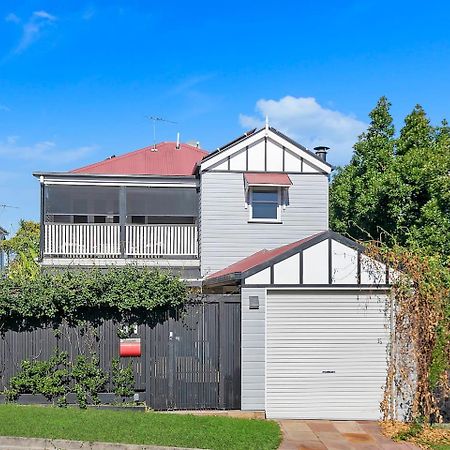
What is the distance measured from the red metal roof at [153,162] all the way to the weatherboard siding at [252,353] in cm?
888

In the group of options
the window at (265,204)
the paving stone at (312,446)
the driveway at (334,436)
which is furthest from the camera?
the window at (265,204)

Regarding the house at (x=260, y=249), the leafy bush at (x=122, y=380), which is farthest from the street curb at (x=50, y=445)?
the house at (x=260, y=249)

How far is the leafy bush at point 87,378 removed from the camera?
11297 millimetres

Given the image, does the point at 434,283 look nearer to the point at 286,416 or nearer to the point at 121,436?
the point at 286,416

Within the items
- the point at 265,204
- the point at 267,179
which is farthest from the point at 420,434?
the point at 265,204

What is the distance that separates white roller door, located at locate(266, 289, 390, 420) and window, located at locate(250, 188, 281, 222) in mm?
6527

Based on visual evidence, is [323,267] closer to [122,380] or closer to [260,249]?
[122,380]

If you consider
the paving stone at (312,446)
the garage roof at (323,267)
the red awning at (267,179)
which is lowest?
the paving stone at (312,446)

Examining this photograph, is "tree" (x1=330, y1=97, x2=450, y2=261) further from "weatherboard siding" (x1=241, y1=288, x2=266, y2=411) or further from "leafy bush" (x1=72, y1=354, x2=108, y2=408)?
"leafy bush" (x1=72, y1=354, x2=108, y2=408)

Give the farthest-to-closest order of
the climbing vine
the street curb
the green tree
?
the green tree
the climbing vine
the street curb

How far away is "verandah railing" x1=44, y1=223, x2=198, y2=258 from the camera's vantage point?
1808 cm

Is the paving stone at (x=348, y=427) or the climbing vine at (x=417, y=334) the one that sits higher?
the climbing vine at (x=417, y=334)

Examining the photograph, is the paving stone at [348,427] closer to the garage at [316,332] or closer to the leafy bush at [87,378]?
the garage at [316,332]

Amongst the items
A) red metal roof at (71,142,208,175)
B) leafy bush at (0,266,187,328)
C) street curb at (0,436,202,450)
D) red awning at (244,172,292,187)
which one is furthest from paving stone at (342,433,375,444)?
red metal roof at (71,142,208,175)
